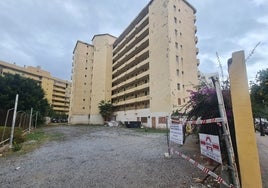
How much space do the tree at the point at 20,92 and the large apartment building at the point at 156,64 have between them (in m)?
18.9

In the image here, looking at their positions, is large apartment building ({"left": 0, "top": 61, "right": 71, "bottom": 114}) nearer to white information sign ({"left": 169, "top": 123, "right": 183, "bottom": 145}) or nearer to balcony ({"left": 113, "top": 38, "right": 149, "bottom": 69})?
balcony ({"left": 113, "top": 38, "right": 149, "bottom": 69})

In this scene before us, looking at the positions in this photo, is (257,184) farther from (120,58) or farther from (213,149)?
(120,58)

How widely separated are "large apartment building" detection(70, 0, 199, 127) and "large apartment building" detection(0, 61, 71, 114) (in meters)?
32.3

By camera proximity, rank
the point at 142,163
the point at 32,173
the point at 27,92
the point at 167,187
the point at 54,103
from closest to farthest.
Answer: the point at 167,187 < the point at 32,173 < the point at 142,163 < the point at 27,92 < the point at 54,103

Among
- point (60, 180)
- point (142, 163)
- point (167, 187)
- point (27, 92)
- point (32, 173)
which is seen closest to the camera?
point (167, 187)

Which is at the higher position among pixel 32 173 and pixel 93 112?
pixel 93 112

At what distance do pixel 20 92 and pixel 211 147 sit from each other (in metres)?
29.9

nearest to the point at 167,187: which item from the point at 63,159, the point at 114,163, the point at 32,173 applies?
the point at 114,163

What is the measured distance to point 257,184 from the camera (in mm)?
3033

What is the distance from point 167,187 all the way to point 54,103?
3458 inches

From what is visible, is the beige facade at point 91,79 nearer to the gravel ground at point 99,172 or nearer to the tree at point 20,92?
the tree at point 20,92

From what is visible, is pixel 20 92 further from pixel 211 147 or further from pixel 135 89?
pixel 211 147

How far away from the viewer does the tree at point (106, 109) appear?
4512cm

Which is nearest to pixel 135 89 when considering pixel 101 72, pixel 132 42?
pixel 132 42
